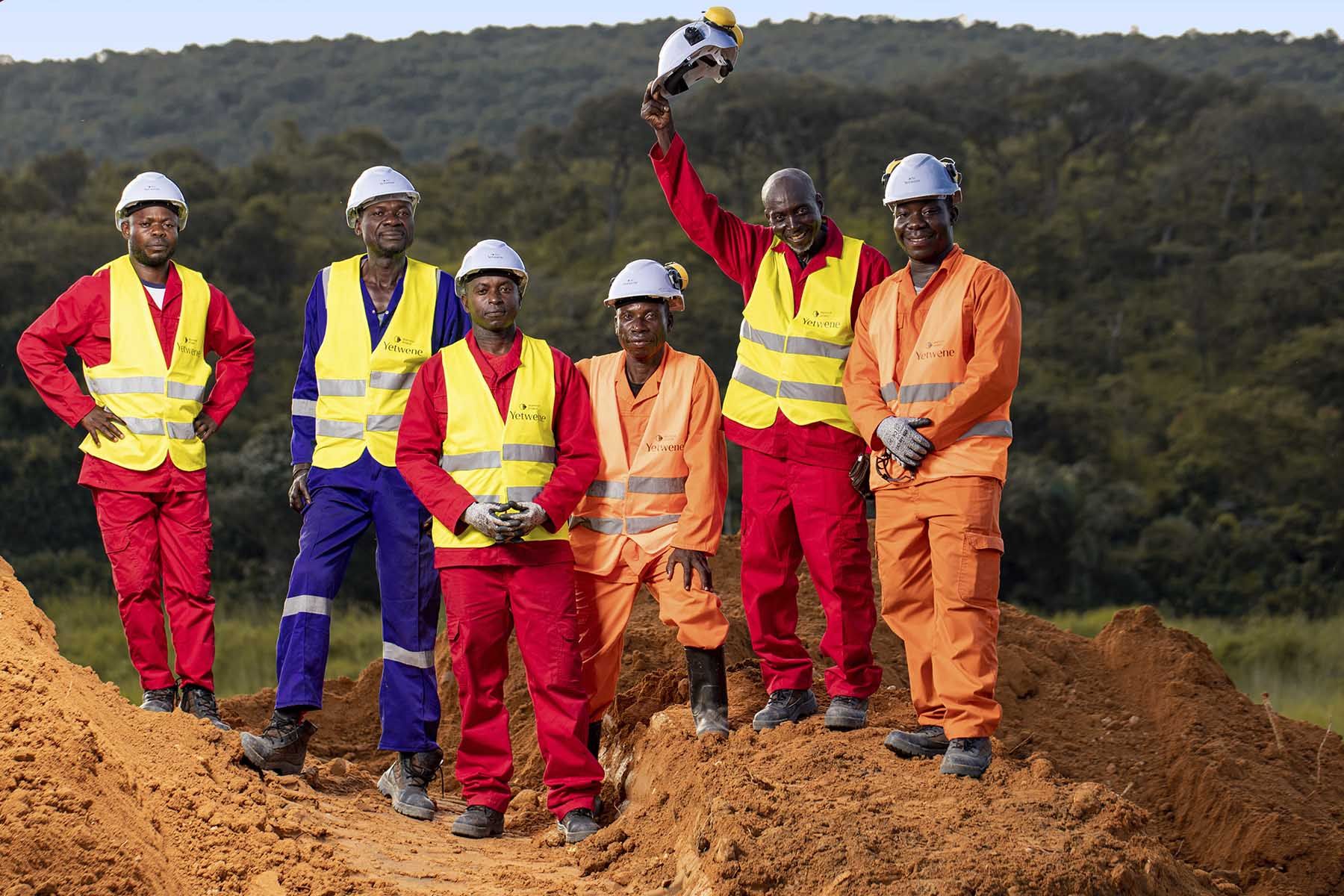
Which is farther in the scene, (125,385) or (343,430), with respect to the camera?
(125,385)

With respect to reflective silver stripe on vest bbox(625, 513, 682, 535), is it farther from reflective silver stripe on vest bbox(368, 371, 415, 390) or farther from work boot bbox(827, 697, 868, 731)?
reflective silver stripe on vest bbox(368, 371, 415, 390)

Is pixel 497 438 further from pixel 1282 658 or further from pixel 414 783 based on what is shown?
pixel 1282 658

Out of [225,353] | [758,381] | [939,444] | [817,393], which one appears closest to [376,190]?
[225,353]

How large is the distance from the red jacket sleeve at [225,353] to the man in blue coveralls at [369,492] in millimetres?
563

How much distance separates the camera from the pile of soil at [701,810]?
532 cm

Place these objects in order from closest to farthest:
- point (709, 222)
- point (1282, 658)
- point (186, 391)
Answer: point (709, 222) < point (186, 391) < point (1282, 658)

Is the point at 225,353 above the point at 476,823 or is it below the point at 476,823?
above

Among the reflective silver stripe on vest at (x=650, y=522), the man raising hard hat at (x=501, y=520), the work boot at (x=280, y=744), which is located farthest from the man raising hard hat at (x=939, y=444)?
the work boot at (x=280, y=744)

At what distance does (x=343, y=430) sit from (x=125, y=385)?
→ 1184mm

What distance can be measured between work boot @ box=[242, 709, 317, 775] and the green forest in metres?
23.2

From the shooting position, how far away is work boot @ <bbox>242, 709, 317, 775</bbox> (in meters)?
6.82

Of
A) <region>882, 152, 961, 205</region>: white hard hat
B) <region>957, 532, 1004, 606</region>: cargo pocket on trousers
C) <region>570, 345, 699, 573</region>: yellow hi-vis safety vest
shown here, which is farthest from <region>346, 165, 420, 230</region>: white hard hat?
<region>957, 532, 1004, 606</region>: cargo pocket on trousers

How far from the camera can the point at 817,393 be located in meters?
6.79

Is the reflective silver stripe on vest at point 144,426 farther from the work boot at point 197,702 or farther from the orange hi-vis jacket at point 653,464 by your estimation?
the orange hi-vis jacket at point 653,464
